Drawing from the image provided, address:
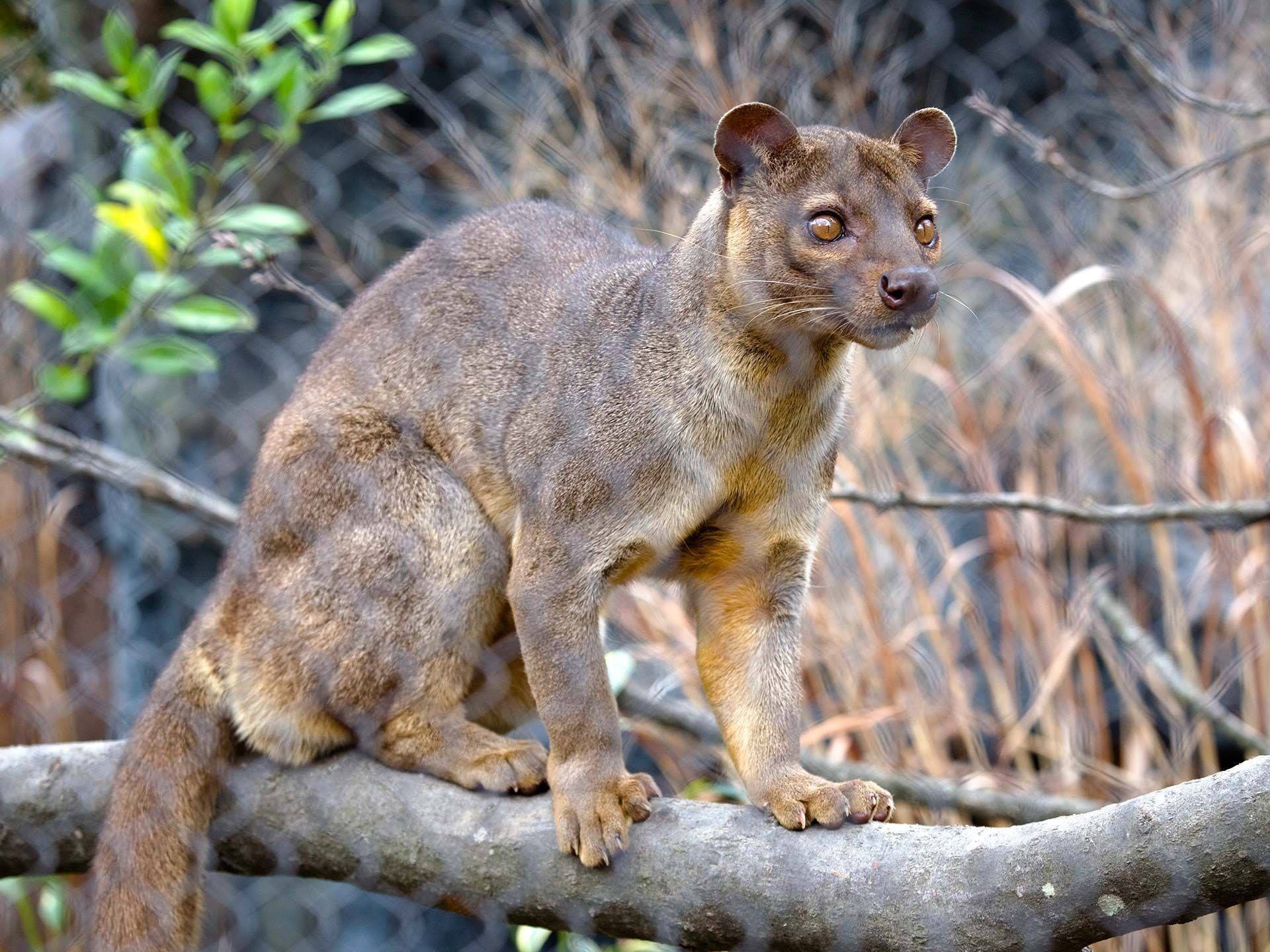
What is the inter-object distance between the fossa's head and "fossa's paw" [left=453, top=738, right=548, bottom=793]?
26.9 inches

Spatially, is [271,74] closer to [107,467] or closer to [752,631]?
[107,467]

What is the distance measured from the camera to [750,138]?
6.09 feet

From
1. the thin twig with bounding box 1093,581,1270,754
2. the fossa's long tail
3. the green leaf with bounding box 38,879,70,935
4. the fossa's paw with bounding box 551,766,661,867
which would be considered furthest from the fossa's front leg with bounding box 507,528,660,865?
the green leaf with bounding box 38,879,70,935

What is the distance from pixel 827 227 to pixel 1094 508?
3.12ft

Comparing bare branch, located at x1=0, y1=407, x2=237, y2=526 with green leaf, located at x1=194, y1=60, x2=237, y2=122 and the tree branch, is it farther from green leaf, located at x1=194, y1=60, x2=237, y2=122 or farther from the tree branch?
green leaf, located at x1=194, y1=60, x2=237, y2=122

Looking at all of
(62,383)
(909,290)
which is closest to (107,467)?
(62,383)

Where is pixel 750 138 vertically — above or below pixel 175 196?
above

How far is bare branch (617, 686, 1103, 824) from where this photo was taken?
8.52 feet

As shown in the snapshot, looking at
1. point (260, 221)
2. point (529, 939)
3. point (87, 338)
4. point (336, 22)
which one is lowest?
point (529, 939)

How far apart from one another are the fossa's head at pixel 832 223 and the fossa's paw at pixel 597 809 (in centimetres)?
64

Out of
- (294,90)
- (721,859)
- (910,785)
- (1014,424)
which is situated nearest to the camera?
(721,859)

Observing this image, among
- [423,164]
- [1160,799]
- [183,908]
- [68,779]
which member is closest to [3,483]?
[423,164]

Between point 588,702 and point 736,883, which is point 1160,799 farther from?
point 588,702

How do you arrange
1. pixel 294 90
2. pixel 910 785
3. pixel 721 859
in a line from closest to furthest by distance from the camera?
pixel 721 859
pixel 294 90
pixel 910 785
